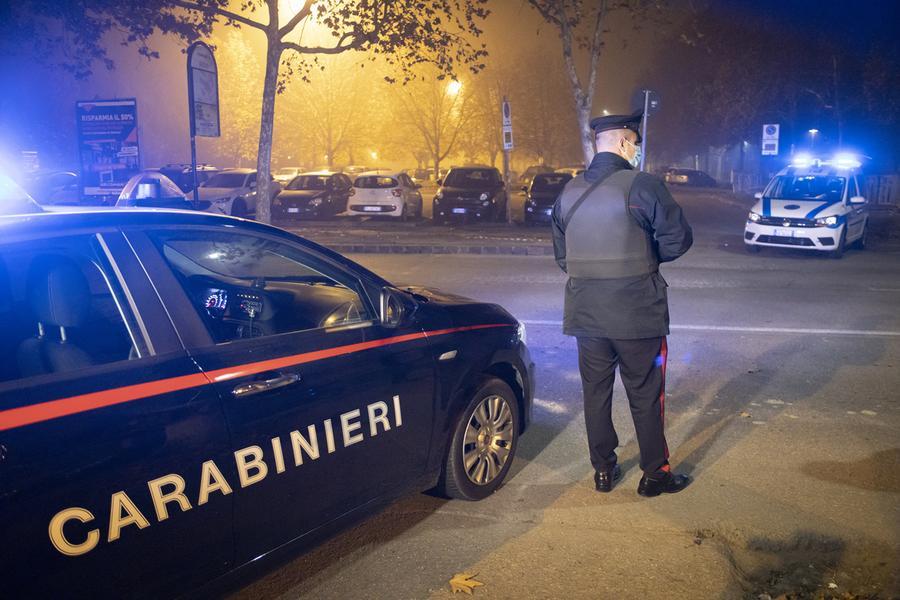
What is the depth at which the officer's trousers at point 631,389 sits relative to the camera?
418cm

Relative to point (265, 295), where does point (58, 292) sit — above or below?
above

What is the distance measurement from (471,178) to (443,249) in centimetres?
885

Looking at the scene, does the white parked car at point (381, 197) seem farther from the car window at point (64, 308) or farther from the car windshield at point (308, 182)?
the car window at point (64, 308)

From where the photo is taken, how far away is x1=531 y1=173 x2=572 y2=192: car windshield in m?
23.1

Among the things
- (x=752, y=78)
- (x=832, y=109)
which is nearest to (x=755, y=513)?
(x=832, y=109)

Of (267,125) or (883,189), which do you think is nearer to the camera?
(267,125)

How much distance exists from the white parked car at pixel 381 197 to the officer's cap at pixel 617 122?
20.7 meters

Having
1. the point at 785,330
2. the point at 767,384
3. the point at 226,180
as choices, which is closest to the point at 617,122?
the point at 767,384

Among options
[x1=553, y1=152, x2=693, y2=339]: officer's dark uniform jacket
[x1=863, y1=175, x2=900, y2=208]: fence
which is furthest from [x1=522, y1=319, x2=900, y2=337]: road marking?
[x1=863, y1=175, x2=900, y2=208]: fence

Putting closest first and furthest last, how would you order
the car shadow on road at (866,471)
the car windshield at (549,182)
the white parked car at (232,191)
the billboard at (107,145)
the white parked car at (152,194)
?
the car shadow on road at (866,471) → the white parked car at (152,194) → the billboard at (107,145) → the car windshield at (549,182) → the white parked car at (232,191)

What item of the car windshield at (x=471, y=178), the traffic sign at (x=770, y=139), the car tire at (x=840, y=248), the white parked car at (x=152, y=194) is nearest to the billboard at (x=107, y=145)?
the white parked car at (x=152, y=194)

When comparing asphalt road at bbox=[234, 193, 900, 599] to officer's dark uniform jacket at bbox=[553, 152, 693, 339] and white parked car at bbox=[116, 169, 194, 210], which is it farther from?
white parked car at bbox=[116, 169, 194, 210]

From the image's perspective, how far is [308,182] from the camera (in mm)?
27188

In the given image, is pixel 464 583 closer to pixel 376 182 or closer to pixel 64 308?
pixel 64 308
